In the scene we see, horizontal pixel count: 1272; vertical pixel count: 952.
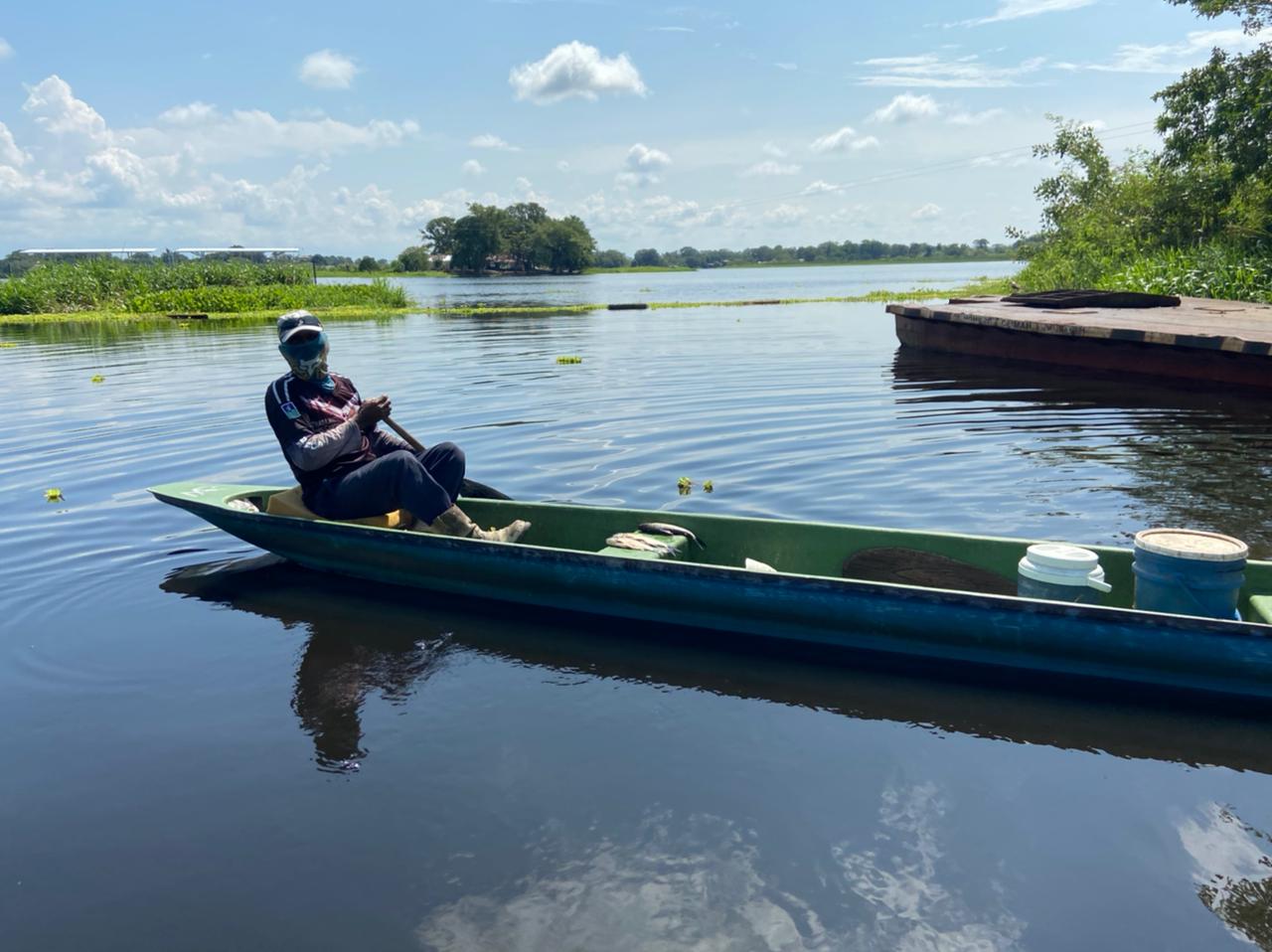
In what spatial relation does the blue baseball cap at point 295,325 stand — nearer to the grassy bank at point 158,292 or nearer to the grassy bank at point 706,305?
the grassy bank at point 706,305

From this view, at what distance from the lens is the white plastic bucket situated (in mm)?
5246

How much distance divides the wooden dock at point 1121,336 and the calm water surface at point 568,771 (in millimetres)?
4555

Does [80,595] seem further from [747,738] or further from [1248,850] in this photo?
[1248,850]

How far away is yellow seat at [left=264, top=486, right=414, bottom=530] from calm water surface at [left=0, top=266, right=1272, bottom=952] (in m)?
0.61

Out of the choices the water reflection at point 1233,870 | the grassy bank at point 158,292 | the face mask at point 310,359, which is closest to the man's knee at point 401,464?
the face mask at point 310,359

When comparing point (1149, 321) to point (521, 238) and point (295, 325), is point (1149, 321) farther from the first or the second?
point (521, 238)

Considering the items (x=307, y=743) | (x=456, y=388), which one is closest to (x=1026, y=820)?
(x=307, y=743)

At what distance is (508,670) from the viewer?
5.95m

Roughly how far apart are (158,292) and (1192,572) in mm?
45301

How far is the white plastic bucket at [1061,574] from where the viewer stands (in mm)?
5246

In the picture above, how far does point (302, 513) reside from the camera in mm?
7188

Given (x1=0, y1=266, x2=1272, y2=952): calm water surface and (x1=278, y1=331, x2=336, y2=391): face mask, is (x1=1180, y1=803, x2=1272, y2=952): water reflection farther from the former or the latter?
(x1=278, y1=331, x2=336, y2=391): face mask

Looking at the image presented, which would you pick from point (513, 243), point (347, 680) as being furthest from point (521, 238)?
point (347, 680)

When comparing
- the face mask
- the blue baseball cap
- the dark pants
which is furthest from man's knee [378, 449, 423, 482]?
the blue baseball cap
